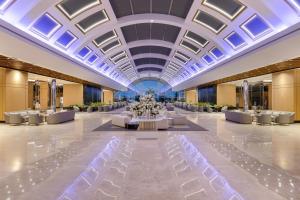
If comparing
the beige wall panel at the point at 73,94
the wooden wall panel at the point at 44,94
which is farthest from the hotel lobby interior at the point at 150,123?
the wooden wall panel at the point at 44,94

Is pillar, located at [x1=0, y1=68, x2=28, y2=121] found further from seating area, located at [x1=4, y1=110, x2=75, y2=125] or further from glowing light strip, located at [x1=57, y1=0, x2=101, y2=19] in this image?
glowing light strip, located at [x1=57, y1=0, x2=101, y2=19]

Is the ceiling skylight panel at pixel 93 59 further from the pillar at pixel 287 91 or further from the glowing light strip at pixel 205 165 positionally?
the glowing light strip at pixel 205 165

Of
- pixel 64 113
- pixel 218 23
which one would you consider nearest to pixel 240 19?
pixel 218 23

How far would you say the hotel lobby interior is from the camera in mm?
4320

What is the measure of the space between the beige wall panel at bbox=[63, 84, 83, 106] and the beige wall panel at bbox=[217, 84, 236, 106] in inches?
716

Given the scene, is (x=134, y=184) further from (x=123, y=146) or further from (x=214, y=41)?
(x=214, y=41)

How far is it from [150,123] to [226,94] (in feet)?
70.2

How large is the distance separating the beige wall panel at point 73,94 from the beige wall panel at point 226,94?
18177 mm

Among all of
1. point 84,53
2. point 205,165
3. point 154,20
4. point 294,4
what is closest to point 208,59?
point 154,20

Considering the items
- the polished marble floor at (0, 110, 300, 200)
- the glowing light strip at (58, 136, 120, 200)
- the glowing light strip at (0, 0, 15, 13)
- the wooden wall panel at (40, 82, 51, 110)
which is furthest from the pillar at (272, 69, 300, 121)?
A: the wooden wall panel at (40, 82, 51, 110)

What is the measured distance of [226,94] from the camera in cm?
3102

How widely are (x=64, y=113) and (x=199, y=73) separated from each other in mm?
17297

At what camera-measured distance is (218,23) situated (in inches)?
623

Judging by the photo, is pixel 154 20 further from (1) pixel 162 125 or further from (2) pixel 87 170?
(2) pixel 87 170
